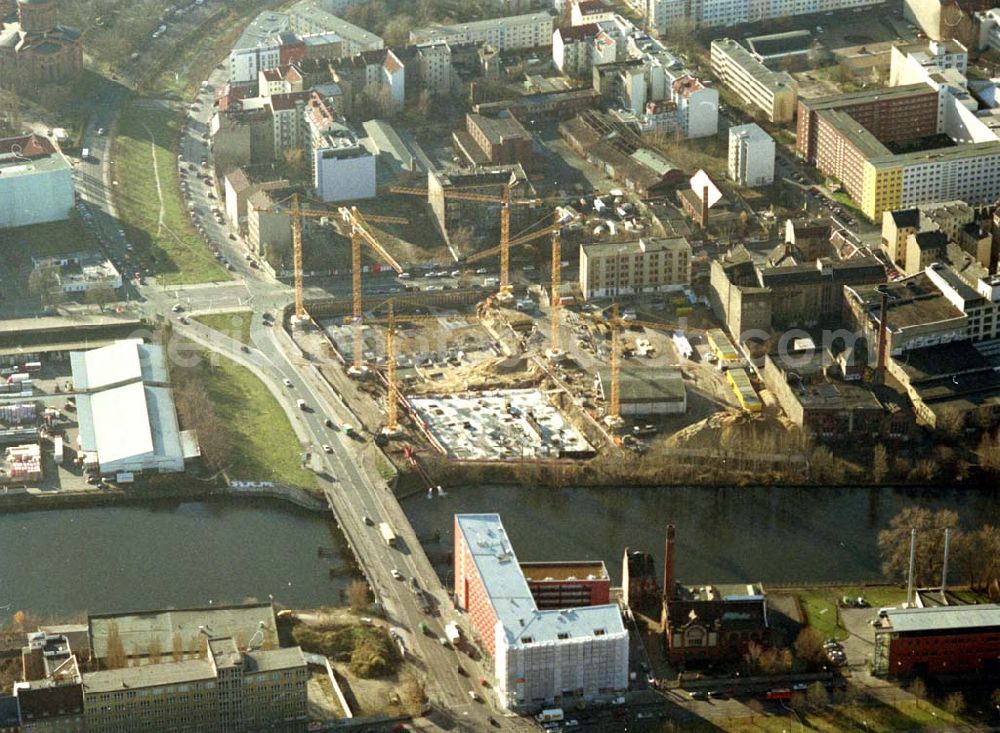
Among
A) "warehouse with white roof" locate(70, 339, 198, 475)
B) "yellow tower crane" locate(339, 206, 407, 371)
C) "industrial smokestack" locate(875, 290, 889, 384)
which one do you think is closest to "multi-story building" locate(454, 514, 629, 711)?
"warehouse with white roof" locate(70, 339, 198, 475)

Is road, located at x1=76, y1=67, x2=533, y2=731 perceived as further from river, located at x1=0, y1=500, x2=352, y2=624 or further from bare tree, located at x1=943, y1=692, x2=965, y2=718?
bare tree, located at x1=943, y1=692, x2=965, y2=718

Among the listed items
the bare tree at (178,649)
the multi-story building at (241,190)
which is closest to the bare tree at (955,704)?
the bare tree at (178,649)

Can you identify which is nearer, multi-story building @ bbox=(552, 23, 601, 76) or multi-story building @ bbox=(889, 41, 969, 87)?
multi-story building @ bbox=(889, 41, 969, 87)

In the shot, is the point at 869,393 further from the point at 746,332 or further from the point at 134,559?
the point at 134,559

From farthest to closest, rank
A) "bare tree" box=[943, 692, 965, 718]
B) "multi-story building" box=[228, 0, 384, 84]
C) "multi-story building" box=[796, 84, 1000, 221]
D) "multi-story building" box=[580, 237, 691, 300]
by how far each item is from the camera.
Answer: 1. "multi-story building" box=[228, 0, 384, 84]
2. "multi-story building" box=[796, 84, 1000, 221]
3. "multi-story building" box=[580, 237, 691, 300]
4. "bare tree" box=[943, 692, 965, 718]

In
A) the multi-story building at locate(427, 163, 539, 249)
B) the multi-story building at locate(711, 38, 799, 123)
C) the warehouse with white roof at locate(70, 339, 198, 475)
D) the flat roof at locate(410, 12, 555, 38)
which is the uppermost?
the flat roof at locate(410, 12, 555, 38)

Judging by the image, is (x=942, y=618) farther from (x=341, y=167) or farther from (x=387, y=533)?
(x=341, y=167)

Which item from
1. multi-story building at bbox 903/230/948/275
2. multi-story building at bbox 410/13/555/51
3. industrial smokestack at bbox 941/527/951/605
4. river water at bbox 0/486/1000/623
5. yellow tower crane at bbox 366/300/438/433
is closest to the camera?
industrial smokestack at bbox 941/527/951/605
